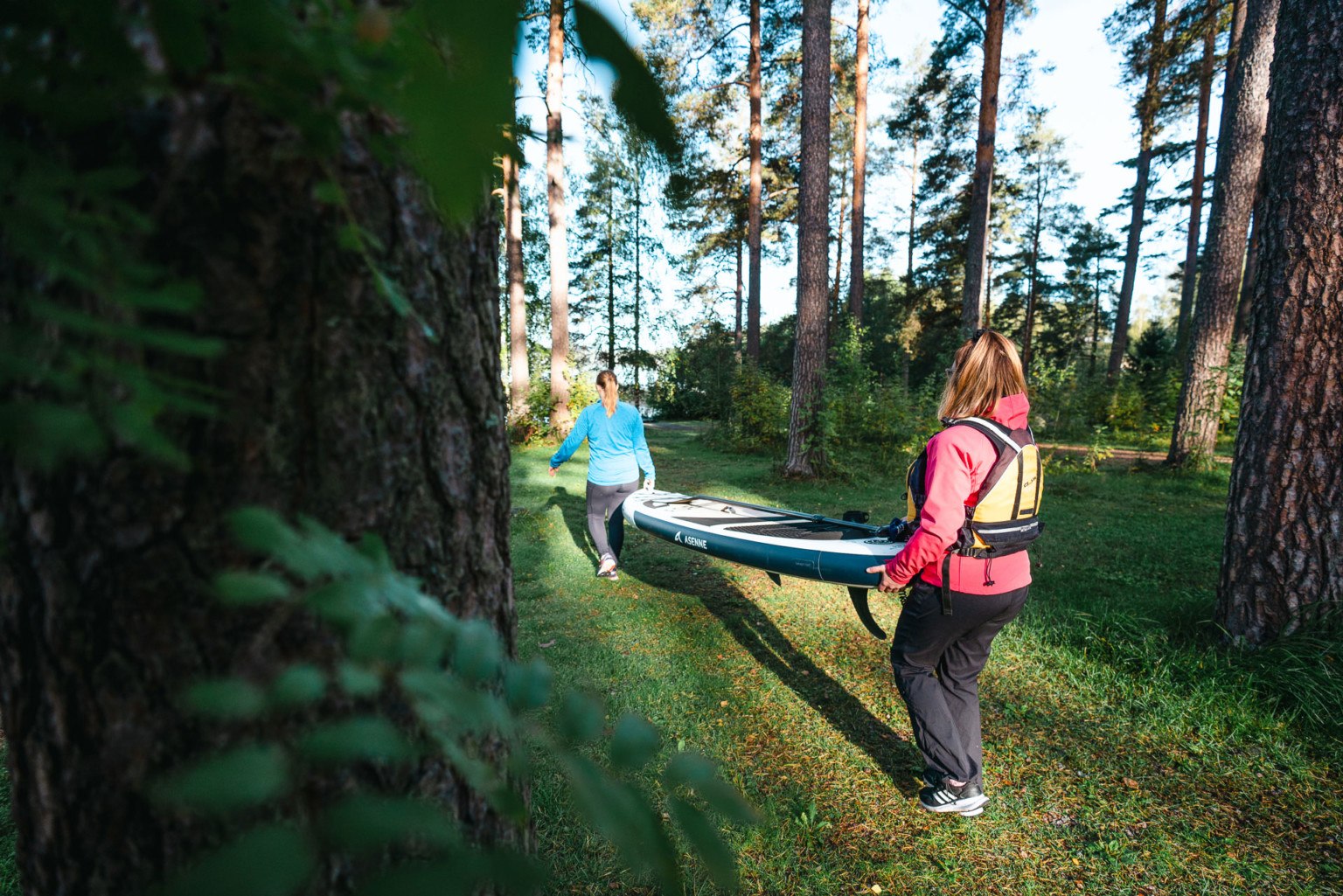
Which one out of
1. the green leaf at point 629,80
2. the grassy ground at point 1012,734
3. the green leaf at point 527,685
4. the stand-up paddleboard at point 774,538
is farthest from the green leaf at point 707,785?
the stand-up paddleboard at point 774,538

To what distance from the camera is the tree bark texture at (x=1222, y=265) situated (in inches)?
337

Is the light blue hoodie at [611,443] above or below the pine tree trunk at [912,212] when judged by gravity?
below

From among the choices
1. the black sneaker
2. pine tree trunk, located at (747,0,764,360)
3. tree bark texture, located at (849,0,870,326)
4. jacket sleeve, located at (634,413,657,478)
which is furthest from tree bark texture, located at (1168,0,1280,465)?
the black sneaker

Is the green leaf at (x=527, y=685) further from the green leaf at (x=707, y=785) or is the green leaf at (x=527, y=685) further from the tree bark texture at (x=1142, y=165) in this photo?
the tree bark texture at (x=1142, y=165)

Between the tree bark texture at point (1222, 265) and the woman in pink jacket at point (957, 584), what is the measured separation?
9.51 m

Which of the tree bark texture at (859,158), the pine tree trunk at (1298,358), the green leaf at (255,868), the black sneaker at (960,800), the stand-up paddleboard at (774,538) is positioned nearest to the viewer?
the green leaf at (255,868)

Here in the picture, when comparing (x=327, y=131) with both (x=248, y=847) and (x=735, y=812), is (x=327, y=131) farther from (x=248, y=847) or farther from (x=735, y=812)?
(x=735, y=812)

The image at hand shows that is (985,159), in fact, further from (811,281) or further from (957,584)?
(957,584)

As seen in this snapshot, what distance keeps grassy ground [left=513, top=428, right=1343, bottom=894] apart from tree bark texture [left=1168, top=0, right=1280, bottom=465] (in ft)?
18.2

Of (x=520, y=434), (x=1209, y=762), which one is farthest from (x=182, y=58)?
(x=520, y=434)

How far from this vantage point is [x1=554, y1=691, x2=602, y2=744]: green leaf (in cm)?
52

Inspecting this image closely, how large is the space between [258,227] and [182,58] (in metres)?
0.19

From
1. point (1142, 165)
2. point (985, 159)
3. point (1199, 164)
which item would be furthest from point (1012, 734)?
point (1142, 165)

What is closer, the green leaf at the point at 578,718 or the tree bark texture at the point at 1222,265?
the green leaf at the point at 578,718
